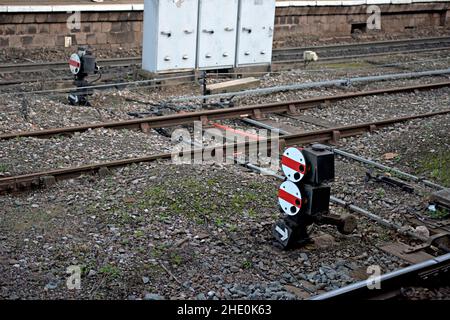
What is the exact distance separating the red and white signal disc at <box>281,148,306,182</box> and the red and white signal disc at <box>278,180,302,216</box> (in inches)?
3.2

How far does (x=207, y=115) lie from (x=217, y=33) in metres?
3.34

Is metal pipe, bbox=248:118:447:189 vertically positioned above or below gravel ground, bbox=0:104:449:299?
above

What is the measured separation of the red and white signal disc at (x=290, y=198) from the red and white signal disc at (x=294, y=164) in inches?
3.2

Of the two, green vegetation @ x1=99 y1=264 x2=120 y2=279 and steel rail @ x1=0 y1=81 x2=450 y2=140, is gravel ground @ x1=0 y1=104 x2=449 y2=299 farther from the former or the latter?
steel rail @ x1=0 y1=81 x2=450 y2=140

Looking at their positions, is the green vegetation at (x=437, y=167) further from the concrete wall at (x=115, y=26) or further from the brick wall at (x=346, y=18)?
the brick wall at (x=346, y=18)

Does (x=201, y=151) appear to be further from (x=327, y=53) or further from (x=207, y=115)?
(x=327, y=53)

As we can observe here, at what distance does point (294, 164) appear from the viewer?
23.7 ft

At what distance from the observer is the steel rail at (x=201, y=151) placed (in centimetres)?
871

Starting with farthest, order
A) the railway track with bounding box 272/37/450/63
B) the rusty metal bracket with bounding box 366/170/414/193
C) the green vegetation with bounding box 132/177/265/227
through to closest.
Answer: the railway track with bounding box 272/37/450/63 → the rusty metal bracket with bounding box 366/170/414/193 → the green vegetation with bounding box 132/177/265/227

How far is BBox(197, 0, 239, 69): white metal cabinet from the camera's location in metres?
14.6

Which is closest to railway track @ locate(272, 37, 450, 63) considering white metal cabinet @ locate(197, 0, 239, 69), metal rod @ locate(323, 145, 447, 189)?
white metal cabinet @ locate(197, 0, 239, 69)

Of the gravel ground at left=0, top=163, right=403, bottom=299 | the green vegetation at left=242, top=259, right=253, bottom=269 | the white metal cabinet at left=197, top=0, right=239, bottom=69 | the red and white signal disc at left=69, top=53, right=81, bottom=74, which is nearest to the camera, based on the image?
the gravel ground at left=0, top=163, right=403, bottom=299

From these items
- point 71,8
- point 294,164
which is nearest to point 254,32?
point 71,8

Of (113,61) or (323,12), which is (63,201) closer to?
(113,61)
